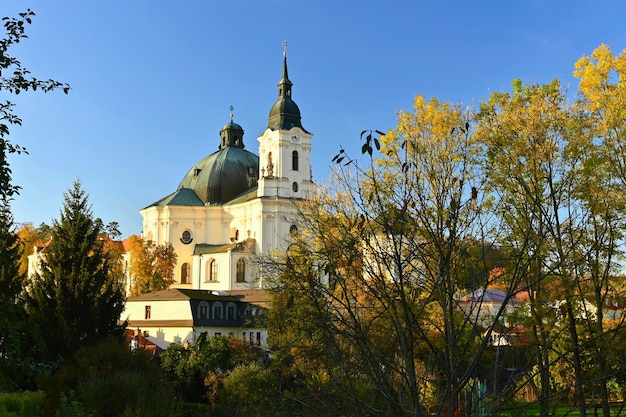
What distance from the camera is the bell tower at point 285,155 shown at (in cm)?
7800

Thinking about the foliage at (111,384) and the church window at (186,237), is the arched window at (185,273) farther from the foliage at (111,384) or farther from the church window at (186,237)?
the foliage at (111,384)

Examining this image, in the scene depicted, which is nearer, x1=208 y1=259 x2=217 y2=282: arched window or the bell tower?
the bell tower

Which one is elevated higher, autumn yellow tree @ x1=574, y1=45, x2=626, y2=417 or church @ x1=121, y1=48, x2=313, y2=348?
church @ x1=121, y1=48, x2=313, y2=348

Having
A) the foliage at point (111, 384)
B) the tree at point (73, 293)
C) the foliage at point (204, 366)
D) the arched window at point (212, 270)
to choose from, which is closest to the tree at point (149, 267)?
the arched window at point (212, 270)

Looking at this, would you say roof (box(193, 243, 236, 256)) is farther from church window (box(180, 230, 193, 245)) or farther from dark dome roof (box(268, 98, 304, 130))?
dark dome roof (box(268, 98, 304, 130))

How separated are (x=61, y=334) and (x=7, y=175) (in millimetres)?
16984

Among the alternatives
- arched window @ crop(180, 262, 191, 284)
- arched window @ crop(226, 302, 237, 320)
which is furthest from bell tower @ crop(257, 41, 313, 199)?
arched window @ crop(226, 302, 237, 320)

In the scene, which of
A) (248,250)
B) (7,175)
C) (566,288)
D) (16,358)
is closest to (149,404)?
(16,358)

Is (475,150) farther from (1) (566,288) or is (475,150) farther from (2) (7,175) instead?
(2) (7,175)

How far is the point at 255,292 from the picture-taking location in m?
59.7

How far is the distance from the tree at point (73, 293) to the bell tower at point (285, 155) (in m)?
50.6

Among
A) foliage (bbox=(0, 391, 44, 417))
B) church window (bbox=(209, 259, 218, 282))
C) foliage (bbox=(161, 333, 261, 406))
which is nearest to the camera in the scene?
foliage (bbox=(0, 391, 44, 417))

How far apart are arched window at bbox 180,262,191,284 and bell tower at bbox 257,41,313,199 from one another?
13095 millimetres

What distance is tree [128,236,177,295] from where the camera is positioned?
7331 centimetres
